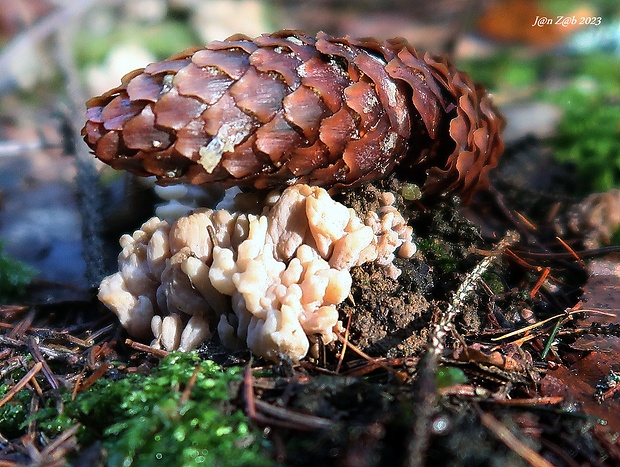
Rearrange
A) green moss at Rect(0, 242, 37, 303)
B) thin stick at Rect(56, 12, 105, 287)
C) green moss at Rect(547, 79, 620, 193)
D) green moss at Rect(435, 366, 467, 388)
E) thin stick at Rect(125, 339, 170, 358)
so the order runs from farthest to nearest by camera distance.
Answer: green moss at Rect(547, 79, 620, 193), green moss at Rect(0, 242, 37, 303), thin stick at Rect(56, 12, 105, 287), thin stick at Rect(125, 339, 170, 358), green moss at Rect(435, 366, 467, 388)

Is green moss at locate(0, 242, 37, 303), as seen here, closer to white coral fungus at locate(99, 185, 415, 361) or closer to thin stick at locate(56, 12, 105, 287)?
thin stick at locate(56, 12, 105, 287)

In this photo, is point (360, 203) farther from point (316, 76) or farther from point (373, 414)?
point (373, 414)

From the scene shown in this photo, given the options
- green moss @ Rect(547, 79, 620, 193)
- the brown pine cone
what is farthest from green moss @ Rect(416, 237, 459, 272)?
green moss @ Rect(547, 79, 620, 193)

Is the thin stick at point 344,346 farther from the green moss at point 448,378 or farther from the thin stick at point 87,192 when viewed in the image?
the thin stick at point 87,192

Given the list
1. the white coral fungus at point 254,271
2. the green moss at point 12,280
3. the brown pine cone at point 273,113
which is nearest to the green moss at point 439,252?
the white coral fungus at point 254,271

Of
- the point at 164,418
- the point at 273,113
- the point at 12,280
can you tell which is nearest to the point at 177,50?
the point at 12,280

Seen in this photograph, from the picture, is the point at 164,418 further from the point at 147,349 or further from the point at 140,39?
the point at 140,39

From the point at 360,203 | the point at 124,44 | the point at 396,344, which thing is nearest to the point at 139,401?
the point at 396,344
